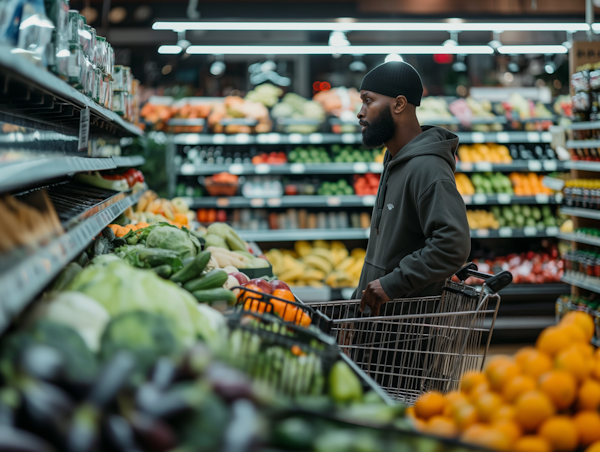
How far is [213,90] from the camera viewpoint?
7.93 meters

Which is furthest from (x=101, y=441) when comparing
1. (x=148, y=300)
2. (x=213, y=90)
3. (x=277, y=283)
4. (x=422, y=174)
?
(x=213, y=90)

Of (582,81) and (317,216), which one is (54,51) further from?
(317,216)

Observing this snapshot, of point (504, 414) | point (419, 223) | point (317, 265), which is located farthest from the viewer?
point (317, 265)

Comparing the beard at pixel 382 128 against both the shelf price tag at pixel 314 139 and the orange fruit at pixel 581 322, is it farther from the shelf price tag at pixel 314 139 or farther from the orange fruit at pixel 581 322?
the shelf price tag at pixel 314 139

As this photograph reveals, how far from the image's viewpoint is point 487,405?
43.8 inches

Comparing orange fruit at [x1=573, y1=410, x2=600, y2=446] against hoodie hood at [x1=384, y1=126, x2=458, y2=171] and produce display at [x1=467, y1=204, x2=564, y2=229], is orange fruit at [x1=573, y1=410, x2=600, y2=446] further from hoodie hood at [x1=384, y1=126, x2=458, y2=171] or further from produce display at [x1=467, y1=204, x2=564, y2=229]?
produce display at [x1=467, y1=204, x2=564, y2=229]

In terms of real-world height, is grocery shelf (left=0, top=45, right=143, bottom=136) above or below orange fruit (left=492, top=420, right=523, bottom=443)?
above

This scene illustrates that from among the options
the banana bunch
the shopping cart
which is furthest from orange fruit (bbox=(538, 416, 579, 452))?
the banana bunch

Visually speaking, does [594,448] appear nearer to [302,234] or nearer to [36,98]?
[36,98]

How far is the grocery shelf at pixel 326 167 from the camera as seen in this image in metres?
5.95

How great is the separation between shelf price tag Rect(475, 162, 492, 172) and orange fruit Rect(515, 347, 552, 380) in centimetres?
509

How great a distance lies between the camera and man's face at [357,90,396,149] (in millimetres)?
2645

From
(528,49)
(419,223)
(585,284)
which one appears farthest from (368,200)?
(419,223)

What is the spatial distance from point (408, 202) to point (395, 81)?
597 mm
